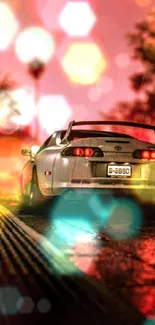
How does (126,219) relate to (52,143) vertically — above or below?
below

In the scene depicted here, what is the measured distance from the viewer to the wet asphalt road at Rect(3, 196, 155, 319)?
494 cm

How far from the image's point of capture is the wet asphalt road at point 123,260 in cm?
494

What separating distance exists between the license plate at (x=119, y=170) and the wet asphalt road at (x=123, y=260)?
1.11 meters

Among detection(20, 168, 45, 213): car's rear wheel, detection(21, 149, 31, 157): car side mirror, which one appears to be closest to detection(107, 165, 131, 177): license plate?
detection(20, 168, 45, 213): car's rear wheel

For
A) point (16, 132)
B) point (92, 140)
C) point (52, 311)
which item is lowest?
point (52, 311)

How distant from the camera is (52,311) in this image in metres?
4.46

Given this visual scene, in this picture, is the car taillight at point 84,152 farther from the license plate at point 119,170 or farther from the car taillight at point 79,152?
the license plate at point 119,170

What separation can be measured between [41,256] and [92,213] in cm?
546

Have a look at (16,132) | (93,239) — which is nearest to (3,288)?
(93,239)

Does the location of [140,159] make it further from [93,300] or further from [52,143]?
[93,300]

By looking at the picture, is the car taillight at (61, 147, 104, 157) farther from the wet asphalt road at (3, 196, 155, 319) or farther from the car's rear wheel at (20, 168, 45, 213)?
the wet asphalt road at (3, 196, 155, 319)

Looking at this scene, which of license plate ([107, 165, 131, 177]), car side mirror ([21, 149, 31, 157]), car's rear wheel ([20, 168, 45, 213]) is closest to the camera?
license plate ([107, 165, 131, 177])

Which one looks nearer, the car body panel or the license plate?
the car body panel

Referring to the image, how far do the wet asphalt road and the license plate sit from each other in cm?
111
